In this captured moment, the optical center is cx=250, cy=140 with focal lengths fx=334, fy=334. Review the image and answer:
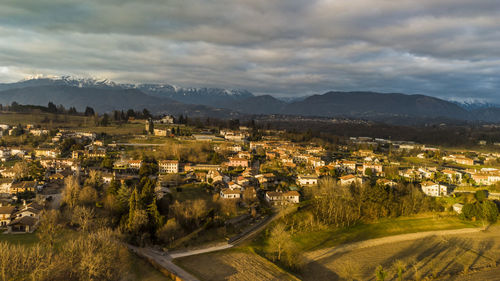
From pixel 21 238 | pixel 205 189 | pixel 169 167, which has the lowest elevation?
pixel 21 238

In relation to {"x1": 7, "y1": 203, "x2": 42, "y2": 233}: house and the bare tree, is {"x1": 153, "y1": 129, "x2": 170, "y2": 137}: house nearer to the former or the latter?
{"x1": 7, "y1": 203, "x2": 42, "y2": 233}: house

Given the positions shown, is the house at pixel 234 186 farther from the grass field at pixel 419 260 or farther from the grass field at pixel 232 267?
the grass field at pixel 419 260

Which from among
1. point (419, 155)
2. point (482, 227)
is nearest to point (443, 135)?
point (419, 155)

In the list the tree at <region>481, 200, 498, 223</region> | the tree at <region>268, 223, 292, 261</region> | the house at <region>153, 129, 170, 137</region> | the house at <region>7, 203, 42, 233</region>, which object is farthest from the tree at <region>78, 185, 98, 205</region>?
the tree at <region>481, 200, 498, 223</region>

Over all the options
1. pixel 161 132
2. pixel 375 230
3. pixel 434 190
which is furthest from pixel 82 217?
pixel 161 132

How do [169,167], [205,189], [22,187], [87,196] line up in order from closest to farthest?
[87,196], [22,187], [205,189], [169,167]

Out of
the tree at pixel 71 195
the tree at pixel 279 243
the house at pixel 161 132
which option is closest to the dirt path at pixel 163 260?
A: the tree at pixel 279 243

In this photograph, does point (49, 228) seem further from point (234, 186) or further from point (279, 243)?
point (234, 186)
